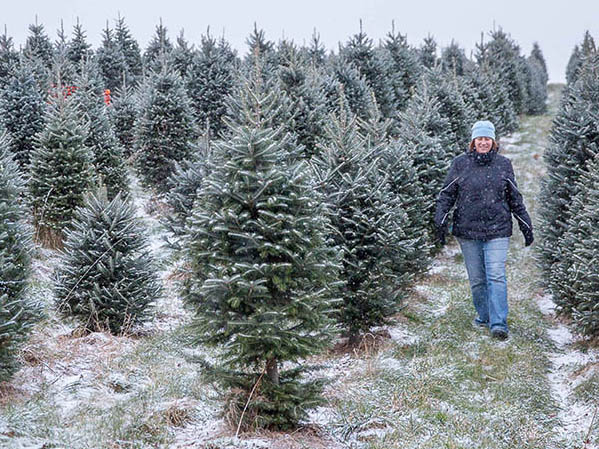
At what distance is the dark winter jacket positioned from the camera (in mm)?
6637

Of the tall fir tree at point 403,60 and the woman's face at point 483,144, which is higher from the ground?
the tall fir tree at point 403,60

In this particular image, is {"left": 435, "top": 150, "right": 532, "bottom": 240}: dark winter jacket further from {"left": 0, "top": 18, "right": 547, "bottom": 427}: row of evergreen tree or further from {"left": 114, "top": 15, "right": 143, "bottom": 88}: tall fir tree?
{"left": 114, "top": 15, "right": 143, "bottom": 88}: tall fir tree

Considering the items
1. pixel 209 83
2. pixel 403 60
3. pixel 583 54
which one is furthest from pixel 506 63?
pixel 209 83

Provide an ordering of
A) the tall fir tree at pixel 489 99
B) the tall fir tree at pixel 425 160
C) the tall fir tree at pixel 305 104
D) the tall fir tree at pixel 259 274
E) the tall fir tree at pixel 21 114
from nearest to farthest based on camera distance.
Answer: the tall fir tree at pixel 259 274
the tall fir tree at pixel 425 160
the tall fir tree at pixel 305 104
the tall fir tree at pixel 21 114
the tall fir tree at pixel 489 99

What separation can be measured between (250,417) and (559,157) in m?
7.54

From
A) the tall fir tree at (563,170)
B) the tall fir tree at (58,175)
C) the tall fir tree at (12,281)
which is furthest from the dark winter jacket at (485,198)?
the tall fir tree at (58,175)

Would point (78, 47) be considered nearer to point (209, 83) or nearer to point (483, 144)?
point (209, 83)

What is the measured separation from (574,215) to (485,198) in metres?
1.81

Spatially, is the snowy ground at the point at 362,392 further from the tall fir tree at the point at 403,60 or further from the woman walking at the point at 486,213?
the tall fir tree at the point at 403,60

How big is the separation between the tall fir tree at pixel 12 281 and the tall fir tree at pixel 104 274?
5.37 feet

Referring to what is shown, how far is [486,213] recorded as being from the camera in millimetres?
6645

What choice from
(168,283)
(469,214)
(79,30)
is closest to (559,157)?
(469,214)

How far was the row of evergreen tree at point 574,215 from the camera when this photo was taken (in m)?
6.43

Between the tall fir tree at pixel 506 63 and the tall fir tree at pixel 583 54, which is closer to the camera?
the tall fir tree at pixel 583 54
